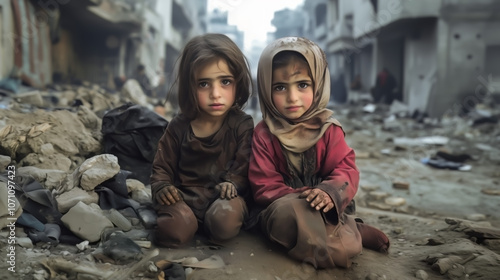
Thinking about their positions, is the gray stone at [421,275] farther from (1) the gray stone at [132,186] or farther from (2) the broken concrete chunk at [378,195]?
(2) the broken concrete chunk at [378,195]

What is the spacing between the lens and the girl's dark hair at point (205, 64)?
7.38ft

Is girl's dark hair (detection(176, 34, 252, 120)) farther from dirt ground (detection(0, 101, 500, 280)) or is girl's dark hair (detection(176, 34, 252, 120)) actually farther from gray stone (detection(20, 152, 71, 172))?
gray stone (detection(20, 152, 71, 172))

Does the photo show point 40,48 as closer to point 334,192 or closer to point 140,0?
point 140,0

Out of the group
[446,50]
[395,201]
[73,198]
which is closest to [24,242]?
[73,198]

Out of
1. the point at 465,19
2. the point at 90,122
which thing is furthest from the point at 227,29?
the point at 90,122

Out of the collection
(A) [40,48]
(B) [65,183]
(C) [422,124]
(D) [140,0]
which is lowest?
(C) [422,124]

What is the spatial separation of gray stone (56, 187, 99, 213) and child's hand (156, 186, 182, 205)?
0.57 metres

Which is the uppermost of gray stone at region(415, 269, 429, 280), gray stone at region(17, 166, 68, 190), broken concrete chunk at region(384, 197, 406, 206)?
gray stone at region(17, 166, 68, 190)

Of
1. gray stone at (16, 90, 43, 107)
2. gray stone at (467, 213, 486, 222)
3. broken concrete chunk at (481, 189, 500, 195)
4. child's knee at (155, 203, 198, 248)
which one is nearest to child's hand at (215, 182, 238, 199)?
child's knee at (155, 203, 198, 248)

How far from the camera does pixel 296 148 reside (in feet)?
7.26

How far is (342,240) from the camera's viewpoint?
204 cm

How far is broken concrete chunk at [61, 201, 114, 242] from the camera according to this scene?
86.1 inches

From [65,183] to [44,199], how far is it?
0.25 m

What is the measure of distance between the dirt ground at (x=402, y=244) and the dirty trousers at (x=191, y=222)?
0.22 feet
